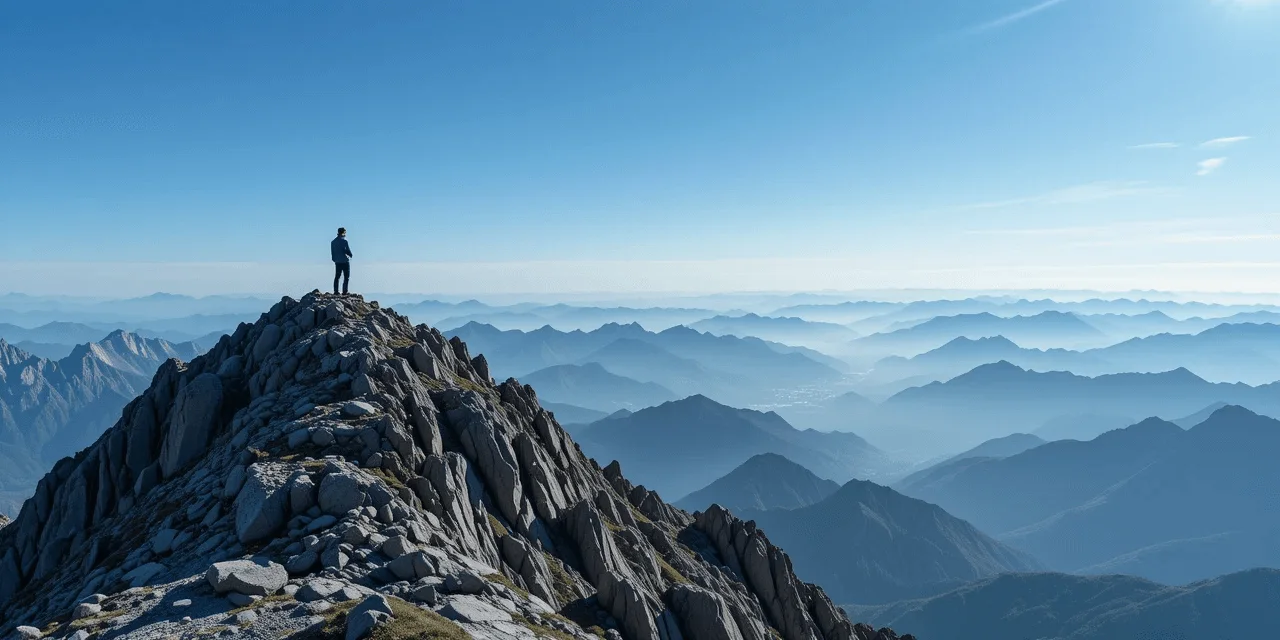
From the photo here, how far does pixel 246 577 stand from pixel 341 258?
164 feet

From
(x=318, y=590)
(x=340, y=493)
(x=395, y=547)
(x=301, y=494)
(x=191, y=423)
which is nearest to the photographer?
(x=318, y=590)

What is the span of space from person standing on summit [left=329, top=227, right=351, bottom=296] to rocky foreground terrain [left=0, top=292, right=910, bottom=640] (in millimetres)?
2291

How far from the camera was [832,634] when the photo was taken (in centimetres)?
8262

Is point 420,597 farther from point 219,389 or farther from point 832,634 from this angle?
point 832,634

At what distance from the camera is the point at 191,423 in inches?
2130

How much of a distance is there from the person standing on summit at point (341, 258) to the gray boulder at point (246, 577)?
4580cm

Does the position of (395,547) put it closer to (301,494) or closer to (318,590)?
(318,590)

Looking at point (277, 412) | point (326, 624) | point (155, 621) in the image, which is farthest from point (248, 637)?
point (277, 412)

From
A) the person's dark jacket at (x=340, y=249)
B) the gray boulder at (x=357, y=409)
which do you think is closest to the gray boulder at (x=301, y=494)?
the gray boulder at (x=357, y=409)

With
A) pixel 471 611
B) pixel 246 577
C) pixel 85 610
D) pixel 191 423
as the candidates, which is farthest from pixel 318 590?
pixel 191 423

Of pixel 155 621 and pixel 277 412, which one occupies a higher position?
pixel 277 412

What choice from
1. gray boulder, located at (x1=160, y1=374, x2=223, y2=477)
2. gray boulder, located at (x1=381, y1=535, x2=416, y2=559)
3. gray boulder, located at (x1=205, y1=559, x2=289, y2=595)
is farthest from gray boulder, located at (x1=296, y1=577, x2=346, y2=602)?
gray boulder, located at (x1=160, y1=374, x2=223, y2=477)

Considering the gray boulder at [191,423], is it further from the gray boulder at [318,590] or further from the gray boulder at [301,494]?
the gray boulder at [318,590]

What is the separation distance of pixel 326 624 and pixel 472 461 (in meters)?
31.4
